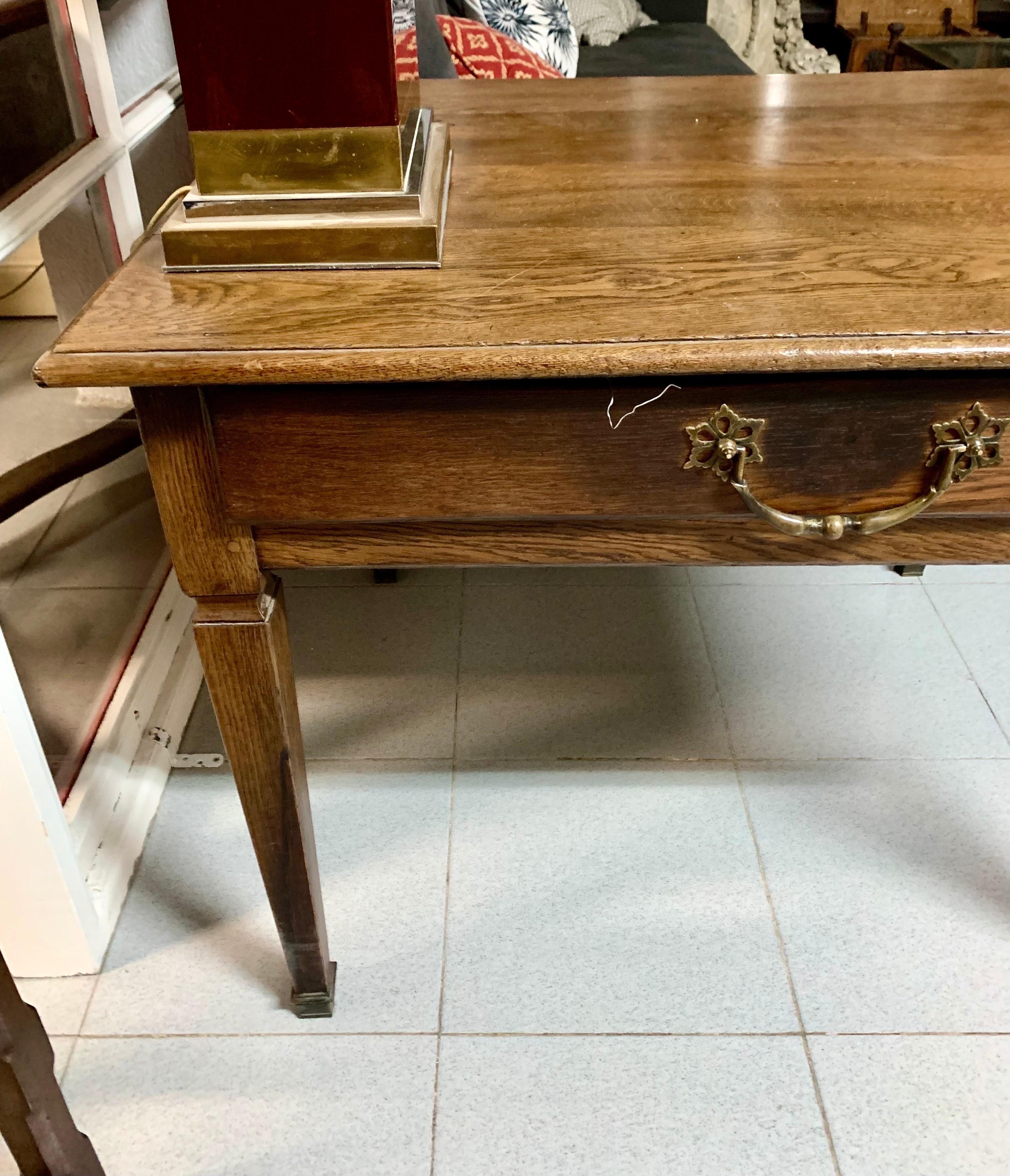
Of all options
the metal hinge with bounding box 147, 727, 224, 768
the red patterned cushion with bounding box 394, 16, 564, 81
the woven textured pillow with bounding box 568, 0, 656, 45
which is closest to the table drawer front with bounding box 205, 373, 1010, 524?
the metal hinge with bounding box 147, 727, 224, 768

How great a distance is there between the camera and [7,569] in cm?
118

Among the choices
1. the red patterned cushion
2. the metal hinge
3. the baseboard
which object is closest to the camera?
the baseboard

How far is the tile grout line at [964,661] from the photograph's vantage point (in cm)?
132

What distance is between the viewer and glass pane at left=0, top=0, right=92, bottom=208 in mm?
976

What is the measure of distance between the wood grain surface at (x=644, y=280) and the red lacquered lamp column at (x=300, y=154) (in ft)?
0.07

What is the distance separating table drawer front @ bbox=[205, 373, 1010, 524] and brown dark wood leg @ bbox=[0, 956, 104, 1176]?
1.23 feet

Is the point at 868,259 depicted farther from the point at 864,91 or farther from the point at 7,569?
the point at 7,569

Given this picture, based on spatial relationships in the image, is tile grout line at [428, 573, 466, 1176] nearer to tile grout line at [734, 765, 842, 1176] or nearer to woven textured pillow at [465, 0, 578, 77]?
tile grout line at [734, 765, 842, 1176]

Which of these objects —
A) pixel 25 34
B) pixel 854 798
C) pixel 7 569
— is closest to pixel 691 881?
pixel 854 798

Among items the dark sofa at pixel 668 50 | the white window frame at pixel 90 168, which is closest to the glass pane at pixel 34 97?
the white window frame at pixel 90 168

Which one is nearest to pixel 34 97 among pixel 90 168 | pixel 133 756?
pixel 90 168

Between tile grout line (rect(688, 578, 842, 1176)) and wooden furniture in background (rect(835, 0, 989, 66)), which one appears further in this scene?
wooden furniture in background (rect(835, 0, 989, 66))

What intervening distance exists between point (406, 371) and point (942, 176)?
540 millimetres

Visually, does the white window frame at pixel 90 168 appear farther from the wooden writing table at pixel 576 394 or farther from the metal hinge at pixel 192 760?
the metal hinge at pixel 192 760
